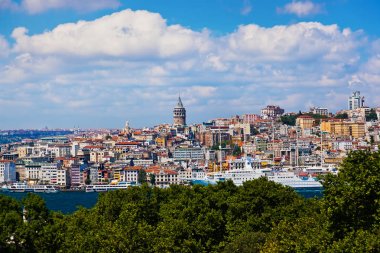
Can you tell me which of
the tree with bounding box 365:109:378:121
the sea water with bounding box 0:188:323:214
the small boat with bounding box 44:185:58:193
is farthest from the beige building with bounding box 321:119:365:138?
the small boat with bounding box 44:185:58:193

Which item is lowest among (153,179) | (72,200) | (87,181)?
(72,200)

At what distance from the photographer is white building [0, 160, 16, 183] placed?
57331 mm

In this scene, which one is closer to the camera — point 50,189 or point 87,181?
point 50,189

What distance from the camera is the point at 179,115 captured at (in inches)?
3524

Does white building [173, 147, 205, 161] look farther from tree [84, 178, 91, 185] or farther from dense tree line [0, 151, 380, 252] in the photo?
dense tree line [0, 151, 380, 252]

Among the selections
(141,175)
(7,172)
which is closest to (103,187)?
(141,175)

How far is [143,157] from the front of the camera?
64375 mm

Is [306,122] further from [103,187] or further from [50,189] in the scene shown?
[50,189]

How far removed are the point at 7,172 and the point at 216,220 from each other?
4629 cm

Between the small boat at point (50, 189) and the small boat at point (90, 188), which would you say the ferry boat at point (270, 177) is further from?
the small boat at point (50, 189)

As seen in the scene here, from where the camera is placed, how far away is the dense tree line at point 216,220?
351 inches

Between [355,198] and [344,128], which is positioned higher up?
[344,128]

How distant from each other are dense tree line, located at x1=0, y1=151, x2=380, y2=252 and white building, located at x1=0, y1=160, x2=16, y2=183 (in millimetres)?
43073

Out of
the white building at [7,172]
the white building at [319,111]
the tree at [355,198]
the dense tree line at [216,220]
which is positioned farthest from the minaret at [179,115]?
the tree at [355,198]
